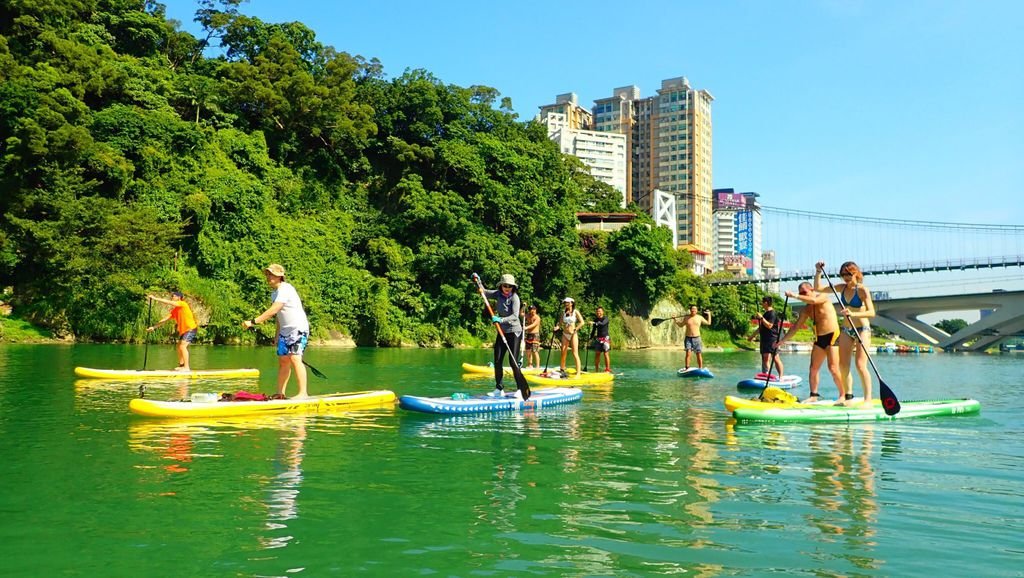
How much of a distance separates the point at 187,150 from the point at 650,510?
139 feet

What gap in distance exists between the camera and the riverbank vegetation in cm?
3462

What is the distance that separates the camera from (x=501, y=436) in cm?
951

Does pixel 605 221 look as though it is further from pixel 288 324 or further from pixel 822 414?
pixel 288 324

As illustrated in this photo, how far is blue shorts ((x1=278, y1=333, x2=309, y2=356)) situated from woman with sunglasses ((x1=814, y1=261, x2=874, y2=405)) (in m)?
7.90

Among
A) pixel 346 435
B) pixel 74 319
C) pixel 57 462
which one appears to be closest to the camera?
pixel 57 462

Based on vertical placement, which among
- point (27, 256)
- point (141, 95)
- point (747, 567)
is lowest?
point (747, 567)

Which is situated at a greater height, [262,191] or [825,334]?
[262,191]

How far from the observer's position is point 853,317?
37.3 feet

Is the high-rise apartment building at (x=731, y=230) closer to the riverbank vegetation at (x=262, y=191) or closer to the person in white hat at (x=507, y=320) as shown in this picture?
the riverbank vegetation at (x=262, y=191)

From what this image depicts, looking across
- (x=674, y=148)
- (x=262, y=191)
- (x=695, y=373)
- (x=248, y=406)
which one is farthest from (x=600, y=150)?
(x=248, y=406)

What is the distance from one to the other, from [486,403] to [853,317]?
581 centimetres

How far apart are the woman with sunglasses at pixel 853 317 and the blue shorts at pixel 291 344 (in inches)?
311

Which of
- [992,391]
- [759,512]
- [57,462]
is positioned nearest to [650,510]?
[759,512]

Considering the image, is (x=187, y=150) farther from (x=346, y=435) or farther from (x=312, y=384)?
(x=346, y=435)
